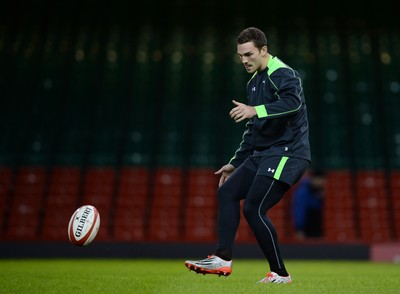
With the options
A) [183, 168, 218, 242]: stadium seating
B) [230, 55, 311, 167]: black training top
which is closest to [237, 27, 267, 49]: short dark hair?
[230, 55, 311, 167]: black training top

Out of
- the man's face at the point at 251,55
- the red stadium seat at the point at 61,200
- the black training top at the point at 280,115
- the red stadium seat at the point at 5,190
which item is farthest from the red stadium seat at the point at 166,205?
the man's face at the point at 251,55

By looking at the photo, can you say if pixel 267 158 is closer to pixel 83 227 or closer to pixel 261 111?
pixel 261 111

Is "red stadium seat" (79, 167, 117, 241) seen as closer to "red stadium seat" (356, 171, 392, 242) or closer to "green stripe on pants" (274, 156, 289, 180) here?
"red stadium seat" (356, 171, 392, 242)

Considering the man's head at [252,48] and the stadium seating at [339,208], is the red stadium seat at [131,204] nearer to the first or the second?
the stadium seating at [339,208]

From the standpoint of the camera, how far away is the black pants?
3.99m

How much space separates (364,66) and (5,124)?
771cm

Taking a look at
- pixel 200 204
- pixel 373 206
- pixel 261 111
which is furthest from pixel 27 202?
pixel 261 111

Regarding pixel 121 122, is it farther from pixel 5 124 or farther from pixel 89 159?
pixel 5 124

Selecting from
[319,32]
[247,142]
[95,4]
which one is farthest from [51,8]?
[247,142]

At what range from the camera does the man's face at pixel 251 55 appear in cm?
404

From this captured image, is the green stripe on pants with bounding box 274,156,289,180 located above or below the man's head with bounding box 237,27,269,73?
below

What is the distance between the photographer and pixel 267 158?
406 centimetres

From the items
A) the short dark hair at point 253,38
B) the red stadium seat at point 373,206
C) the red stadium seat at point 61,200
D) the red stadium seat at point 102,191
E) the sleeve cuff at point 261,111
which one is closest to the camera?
the sleeve cuff at point 261,111

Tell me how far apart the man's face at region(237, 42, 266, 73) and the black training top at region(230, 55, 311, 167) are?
78 mm
